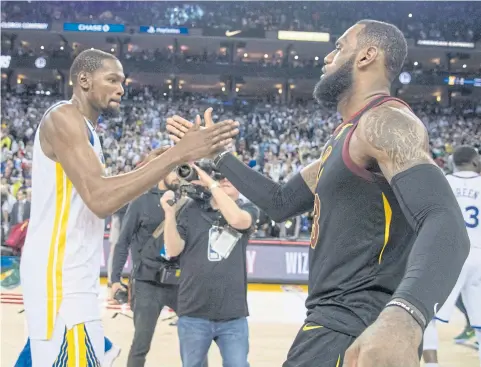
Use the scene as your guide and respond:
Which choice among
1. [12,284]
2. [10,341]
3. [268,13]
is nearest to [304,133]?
[268,13]

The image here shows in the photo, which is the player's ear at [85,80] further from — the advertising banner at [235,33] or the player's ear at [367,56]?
the advertising banner at [235,33]

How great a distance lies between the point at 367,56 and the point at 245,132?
23923 mm

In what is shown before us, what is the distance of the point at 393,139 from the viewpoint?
1.87 m

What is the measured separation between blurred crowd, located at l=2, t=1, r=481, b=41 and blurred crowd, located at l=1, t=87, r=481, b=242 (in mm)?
4122

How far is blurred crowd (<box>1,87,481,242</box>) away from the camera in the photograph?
18.3 meters

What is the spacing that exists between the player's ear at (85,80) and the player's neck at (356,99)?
1207 millimetres

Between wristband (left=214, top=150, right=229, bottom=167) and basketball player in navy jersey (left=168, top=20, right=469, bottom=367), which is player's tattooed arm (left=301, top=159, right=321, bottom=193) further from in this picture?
wristband (left=214, top=150, right=229, bottom=167)

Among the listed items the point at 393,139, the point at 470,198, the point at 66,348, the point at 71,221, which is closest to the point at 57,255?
the point at 71,221

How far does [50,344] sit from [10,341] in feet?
14.3

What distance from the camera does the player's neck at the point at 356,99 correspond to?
236 cm

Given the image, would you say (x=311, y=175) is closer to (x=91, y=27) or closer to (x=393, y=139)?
(x=393, y=139)

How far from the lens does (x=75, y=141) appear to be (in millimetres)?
2545

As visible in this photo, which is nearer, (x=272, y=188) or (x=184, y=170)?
(x=272, y=188)

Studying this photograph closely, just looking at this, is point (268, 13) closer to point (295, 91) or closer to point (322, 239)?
point (295, 91)
